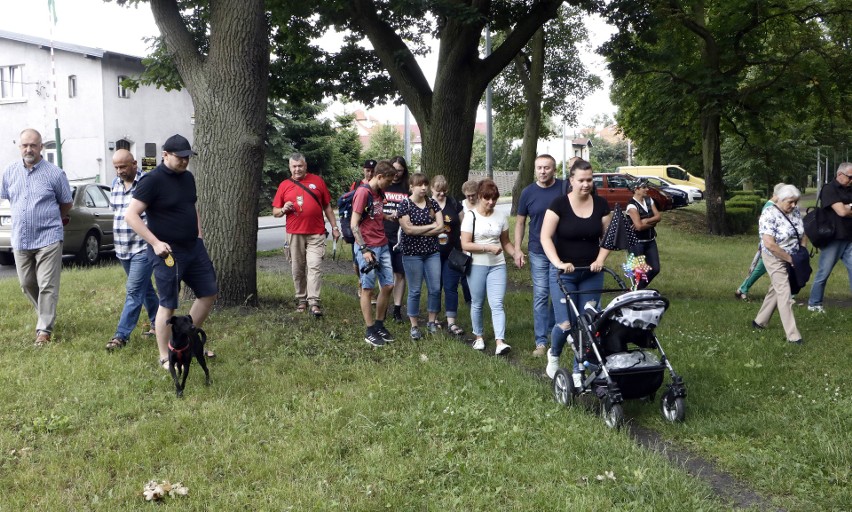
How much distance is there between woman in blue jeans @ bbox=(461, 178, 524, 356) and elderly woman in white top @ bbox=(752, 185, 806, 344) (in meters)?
2.76

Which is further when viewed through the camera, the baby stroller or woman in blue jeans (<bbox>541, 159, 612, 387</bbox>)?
woman in blue jeans (<bbox>541, 159, 612, 387</bbox>)

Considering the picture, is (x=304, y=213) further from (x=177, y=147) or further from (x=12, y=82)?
(x=12, y=82)

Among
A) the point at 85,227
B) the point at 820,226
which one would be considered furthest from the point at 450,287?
the point at 85,227

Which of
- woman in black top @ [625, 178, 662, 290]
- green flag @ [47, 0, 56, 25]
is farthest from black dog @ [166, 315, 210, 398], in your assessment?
green flag @ [47, 0, 56, 25]

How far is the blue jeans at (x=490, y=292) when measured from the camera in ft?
26.3

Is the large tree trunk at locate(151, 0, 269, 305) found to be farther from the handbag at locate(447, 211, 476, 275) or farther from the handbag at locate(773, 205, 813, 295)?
the handbag at locate(773, 205, 813, 295)

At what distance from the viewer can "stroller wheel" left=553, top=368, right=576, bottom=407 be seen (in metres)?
5.98

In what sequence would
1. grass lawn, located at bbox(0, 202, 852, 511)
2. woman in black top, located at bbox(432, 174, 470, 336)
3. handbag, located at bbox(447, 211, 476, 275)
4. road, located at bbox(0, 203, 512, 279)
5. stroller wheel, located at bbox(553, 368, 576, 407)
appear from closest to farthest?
grass lawn, located at bbox(0, 202, 852, 511) < stroller wheel, located at bbox(553, 368, 576, 407) < handbag, located at bbox(447, 211, 476, 275) < woman in black top, located at bbox(432, 174, 470, 336) < road, located at bbox(0, 203, 512, 279)

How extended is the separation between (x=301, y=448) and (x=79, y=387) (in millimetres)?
2230

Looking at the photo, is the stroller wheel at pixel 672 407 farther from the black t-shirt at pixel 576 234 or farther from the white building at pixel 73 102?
the white building at pixel 73 102

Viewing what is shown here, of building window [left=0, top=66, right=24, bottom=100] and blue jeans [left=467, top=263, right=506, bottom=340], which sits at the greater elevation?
building window [left=0, top=66, right=24, bottom=100]

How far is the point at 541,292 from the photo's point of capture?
25.8 ft

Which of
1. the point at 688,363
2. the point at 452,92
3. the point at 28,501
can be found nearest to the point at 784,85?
the point at 452,92

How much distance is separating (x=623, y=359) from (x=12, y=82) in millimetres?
35965
